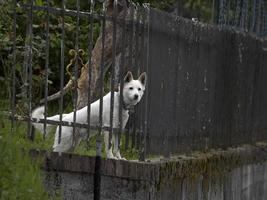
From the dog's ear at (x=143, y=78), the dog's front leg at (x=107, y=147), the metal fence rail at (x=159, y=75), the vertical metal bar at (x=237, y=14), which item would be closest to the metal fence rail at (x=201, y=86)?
the metal fence rail at (x=159, y=75)

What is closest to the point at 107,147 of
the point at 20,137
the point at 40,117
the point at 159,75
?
the point at 40,117

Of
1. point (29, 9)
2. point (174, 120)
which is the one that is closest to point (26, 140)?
point (29, 9)

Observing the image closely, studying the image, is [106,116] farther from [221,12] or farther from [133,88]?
[221,12]

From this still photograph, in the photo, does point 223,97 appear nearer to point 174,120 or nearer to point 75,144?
point 174,120

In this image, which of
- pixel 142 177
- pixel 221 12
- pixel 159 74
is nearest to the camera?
pixel 142 177

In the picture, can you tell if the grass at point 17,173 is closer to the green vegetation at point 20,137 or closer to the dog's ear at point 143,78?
the green vegetation at point 20,137

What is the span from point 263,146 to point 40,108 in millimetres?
6683

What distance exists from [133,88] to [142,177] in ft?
3.09

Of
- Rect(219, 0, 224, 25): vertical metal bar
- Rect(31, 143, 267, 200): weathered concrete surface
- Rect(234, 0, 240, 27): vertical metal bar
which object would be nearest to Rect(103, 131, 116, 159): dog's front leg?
Rect(31, 143, 267, 200): weathered concrete surface

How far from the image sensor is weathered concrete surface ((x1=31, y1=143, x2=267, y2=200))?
31.0 ft

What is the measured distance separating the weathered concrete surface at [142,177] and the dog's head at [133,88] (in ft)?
1.98

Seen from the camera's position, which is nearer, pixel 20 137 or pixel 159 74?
pixel 20 137

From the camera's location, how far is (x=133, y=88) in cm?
1004

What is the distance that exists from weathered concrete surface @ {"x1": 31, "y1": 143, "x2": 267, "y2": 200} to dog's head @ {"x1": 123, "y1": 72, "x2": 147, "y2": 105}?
60cm
